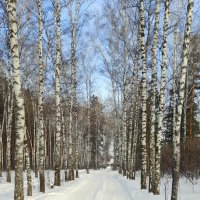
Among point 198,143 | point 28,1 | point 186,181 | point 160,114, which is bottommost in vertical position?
point 186,181

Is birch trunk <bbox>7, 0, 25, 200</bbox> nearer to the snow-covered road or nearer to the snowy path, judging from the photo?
the snowy path

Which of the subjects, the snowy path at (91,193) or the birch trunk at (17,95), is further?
the snowy path at (91,193)

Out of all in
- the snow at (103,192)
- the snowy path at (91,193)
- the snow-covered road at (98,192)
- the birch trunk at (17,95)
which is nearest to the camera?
the birch trunk at (17,95)

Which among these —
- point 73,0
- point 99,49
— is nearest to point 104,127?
point 99,49

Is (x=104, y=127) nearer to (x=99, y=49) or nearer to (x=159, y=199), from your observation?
(x=99, y=49)

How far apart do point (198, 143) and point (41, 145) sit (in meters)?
10.6

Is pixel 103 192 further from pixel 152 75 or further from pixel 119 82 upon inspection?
pixel 119 82

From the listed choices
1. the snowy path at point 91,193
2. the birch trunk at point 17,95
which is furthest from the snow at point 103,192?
the birch trunk at point 17,95

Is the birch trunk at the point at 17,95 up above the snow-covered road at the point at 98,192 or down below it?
above

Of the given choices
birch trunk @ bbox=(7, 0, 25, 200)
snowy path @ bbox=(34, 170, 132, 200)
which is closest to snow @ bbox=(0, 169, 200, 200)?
snowy path @ bbox=(34, 170, 132, 200)

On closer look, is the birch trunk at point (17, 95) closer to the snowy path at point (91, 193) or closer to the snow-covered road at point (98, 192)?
the snowy path at point (91, 193)

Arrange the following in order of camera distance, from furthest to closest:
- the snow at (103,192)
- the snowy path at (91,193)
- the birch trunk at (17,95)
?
1. the snowy path at (91,193)
2. the snow at (103,192)
3. the birch trunk at (17,95)

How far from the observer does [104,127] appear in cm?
8056

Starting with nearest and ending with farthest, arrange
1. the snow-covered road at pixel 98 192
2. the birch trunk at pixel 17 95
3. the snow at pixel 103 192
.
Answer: the birch trunk at pixel 17 95, the snow at pixel 103 192, the snow-covered road at pixel 98 192
